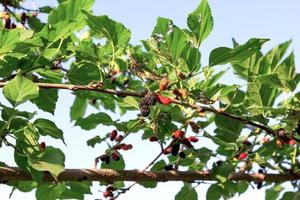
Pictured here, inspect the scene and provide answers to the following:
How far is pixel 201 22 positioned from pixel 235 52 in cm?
22

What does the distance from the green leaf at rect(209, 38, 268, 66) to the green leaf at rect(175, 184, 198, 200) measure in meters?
1.05

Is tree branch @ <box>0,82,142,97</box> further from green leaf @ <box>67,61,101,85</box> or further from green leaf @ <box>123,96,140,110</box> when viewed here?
green leaf @ <box>123,96,140,110</box>

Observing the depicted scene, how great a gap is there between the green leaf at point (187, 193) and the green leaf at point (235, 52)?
3.45 ft

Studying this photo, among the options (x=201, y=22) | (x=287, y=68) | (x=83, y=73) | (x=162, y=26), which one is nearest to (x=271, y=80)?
(x=287, y=68)

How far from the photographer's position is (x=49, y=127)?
Answer: 238 cm

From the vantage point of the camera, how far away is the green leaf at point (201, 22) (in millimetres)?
2359

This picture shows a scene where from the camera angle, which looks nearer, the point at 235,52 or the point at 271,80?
the point at 235,52

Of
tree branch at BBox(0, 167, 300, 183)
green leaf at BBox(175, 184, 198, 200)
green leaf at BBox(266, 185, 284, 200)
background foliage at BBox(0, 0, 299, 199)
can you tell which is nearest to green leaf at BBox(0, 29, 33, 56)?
background foliage at BBox(0, 0, 299, 199)

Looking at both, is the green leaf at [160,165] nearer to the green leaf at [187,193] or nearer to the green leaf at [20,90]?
the green leaf at [187,193]

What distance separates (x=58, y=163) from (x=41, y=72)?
529 mm

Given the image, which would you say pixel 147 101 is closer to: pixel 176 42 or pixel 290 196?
pixel 176 42

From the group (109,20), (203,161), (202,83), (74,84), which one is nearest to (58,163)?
(74,84)

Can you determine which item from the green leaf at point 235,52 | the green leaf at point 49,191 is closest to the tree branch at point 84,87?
the green leaf at point 235,52

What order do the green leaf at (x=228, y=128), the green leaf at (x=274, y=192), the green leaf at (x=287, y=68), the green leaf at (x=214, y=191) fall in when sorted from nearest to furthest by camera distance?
the green leaf at (x=287, y=68), the green leaf at (x=228, y=128), the green leaf at (x=214, y=191), the green leaf at (x=274, y=192)
